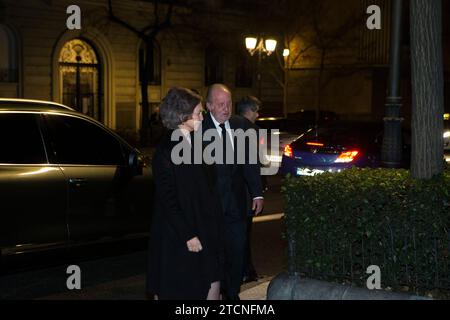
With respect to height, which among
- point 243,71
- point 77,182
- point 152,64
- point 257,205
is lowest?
point 257,205

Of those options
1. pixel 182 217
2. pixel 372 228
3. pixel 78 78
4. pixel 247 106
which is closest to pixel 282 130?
pixel 247 106

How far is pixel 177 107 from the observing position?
5410mm

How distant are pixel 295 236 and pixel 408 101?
38467 millimetres

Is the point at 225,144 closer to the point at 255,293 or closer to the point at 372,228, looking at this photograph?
the point at 255,293

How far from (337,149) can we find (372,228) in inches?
330

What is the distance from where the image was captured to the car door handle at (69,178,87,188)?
7.56m

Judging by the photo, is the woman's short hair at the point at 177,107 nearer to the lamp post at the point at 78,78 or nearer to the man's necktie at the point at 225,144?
the man's necktie at the point at 225,144

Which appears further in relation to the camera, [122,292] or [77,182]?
[77,182]

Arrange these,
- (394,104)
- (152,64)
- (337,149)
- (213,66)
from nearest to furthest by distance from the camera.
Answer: (394,104) → (337,149) → (152,64) → (213,66)

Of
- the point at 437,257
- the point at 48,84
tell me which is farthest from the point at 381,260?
the point at 48,84

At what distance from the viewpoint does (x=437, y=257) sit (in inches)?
226

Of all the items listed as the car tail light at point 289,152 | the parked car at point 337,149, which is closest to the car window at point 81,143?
the parked car at point 337,149

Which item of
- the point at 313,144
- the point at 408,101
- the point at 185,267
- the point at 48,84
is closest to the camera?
the point at 185,267

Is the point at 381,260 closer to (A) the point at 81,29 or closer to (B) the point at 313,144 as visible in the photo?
(B) the point at 313,144
